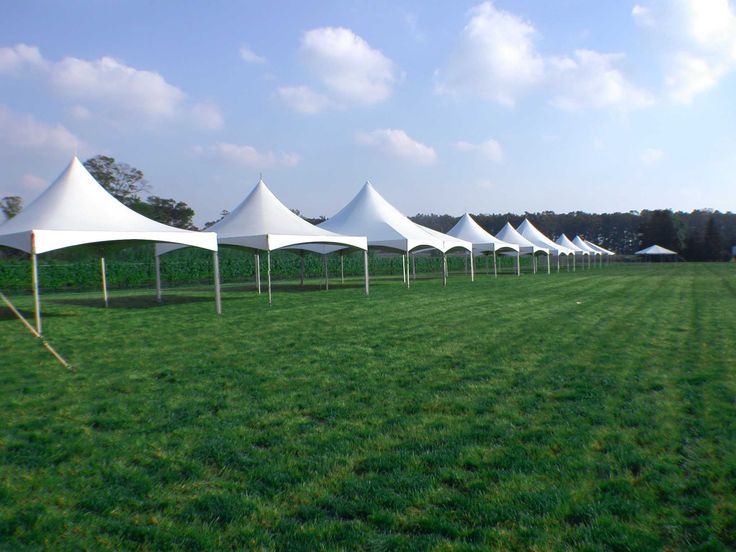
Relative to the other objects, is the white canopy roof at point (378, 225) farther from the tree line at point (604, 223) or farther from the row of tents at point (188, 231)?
the tree line at point (604, 223)

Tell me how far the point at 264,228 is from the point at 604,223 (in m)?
89.8

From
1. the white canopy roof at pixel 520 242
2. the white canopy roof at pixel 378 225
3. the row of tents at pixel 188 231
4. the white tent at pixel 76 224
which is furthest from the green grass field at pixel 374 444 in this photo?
the white canopy roof at pixel 520 242

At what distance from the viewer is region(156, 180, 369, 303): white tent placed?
12.5 m

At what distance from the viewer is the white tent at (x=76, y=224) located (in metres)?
8.90

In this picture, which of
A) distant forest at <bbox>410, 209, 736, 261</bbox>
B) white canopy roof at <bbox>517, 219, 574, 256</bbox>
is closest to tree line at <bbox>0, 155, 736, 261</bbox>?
distant forest at <bbox>410, 209, 736, 261</bbox>

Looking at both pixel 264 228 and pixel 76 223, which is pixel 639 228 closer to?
pixel 264 228

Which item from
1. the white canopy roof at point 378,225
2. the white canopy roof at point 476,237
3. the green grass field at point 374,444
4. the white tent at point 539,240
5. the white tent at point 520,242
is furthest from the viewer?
the white tent at point 539,240

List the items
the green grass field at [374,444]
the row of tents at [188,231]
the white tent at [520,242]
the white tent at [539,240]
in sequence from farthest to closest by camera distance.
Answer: the white tent at [539,240]
the white tent at [520,242]
the row of tents at [188,231]
the green grass field at [374,444]

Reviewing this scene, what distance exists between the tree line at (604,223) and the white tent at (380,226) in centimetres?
2763

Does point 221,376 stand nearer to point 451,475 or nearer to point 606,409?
point 451,475

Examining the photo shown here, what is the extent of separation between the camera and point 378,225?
17703mm

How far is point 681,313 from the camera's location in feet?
30.8

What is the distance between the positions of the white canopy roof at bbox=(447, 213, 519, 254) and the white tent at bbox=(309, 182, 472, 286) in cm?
356

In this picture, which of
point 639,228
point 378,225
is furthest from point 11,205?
point 639,228
